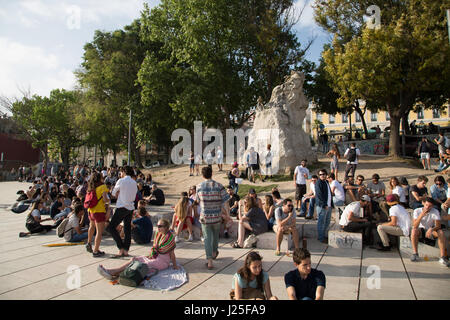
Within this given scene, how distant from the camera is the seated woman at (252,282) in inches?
138

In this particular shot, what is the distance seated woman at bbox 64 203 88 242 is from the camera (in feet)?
24.4

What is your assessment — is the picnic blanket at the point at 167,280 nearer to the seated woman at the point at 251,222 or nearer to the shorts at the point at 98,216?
the shorts at the point at 98,216

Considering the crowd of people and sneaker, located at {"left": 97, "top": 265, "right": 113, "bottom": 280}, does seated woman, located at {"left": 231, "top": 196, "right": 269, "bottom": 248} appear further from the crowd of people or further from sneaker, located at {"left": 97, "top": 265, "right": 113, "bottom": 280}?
sneaker, located at {"left": 97, "top": 265, "right": 113, "bottom": 280}

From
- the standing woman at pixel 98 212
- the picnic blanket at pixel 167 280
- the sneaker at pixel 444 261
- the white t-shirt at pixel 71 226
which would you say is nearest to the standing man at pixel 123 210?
the standing woman at pixel 98 212

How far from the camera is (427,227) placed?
627 centimetres

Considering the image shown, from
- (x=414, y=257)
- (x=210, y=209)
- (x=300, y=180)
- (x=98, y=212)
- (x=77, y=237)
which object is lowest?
(x=414, y=257)

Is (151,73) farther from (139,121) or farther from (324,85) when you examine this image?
(324,85)

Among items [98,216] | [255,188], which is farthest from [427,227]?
[255,188]

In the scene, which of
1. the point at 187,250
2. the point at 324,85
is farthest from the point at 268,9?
the point at 187,250

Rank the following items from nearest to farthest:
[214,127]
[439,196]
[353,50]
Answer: [439,196]
[353,50]
[214,127]

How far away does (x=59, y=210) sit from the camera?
10273mm

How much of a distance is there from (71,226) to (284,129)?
13043 millimetres

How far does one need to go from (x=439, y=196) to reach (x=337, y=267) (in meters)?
5.04

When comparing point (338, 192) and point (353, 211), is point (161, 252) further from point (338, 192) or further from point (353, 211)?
point (338, 192)
